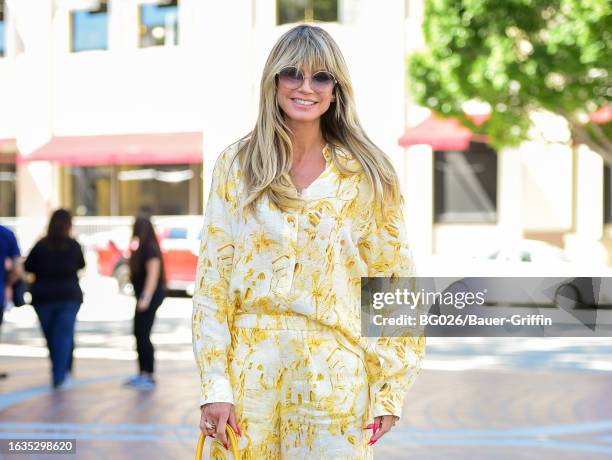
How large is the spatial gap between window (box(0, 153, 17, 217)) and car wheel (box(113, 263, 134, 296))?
383 inches

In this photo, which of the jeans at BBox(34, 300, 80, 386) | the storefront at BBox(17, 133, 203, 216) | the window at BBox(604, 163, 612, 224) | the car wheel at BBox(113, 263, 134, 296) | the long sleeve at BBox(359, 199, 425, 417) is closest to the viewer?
the long sleeve at BBox(359, 199, 425, 417)

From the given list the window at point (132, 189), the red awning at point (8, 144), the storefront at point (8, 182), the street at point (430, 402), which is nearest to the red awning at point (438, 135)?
the window at point (132, 189)

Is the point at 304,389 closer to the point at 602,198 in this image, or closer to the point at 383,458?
the point at 383,458

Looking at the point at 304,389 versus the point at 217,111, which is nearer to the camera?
the point at 304,389

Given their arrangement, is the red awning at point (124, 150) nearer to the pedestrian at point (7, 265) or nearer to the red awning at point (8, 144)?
the red awning at point (8, 144)

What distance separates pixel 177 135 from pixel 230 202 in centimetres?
2386

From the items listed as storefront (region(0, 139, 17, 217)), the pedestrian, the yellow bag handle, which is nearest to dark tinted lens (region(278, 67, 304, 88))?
the yellow bag handle

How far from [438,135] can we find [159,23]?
9.25 metres

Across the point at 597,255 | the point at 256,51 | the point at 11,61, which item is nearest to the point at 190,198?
the point at 256,51

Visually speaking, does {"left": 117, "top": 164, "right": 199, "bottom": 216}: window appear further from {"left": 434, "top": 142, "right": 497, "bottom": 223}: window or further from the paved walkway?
the paved walkway

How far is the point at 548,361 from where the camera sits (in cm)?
1091

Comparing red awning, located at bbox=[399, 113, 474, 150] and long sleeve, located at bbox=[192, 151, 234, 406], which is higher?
red awning, located at bbox=[399, 113, 474, 150]

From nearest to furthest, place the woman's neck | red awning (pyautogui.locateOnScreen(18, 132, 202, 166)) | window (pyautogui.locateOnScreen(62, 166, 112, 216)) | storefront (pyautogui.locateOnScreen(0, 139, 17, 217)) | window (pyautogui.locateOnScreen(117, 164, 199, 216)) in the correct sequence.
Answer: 1. the woman's neck
2. red awning (pyautogui.locateOnScreen(18, 132, 202, 166))
3. window (pyautogui.locateOnScreen(117, 164, 199, 216))
4. window (pyautogui.locateOnScreen(62, 166, 112, 216))
5. storefront (pyautogui.locateOnScreen(0, 139, 17, 217))

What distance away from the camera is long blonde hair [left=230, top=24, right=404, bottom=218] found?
2.49 meters
